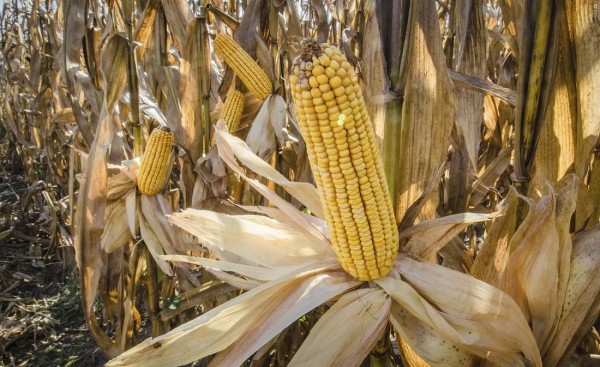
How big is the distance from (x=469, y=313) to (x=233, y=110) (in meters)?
2.28

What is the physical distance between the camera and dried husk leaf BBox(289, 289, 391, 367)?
4.84ft

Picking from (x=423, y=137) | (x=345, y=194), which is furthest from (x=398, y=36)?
(x=345, y=194)

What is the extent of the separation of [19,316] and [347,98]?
16.0 feet

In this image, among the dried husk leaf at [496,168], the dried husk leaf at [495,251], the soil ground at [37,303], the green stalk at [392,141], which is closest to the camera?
the green stalk at [392,141]

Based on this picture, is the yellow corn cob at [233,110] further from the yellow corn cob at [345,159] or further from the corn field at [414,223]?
the yellow corn cob at [345,159]

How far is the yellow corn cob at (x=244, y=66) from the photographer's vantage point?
117 inches

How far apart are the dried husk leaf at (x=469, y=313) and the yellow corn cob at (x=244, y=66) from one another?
2.03 metres

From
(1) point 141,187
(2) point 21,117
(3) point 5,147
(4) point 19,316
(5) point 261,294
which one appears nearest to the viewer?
(5) point 261,294

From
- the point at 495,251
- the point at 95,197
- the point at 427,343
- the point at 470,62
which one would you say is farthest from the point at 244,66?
the point at 427,343

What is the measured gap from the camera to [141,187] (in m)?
2.62

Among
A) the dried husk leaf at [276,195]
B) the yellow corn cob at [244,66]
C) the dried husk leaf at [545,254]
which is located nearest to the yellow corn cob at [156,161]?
the dried husk leaf at [276,195]

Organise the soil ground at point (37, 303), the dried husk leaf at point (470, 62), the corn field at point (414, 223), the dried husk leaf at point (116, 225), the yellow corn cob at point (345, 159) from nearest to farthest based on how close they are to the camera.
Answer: the yellow corn cob at point (345, 159) < the corn field at point (414, 223) < the dried husk leaf at point (470, 62) < the dried husk leaf at point (116, 225) < the soil ground at point (37, 303)

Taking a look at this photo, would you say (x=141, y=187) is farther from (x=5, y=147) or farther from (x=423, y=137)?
(x=5, y=147)

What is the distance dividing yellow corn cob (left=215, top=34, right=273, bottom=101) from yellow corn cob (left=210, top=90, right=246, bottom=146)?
0.12 metres
